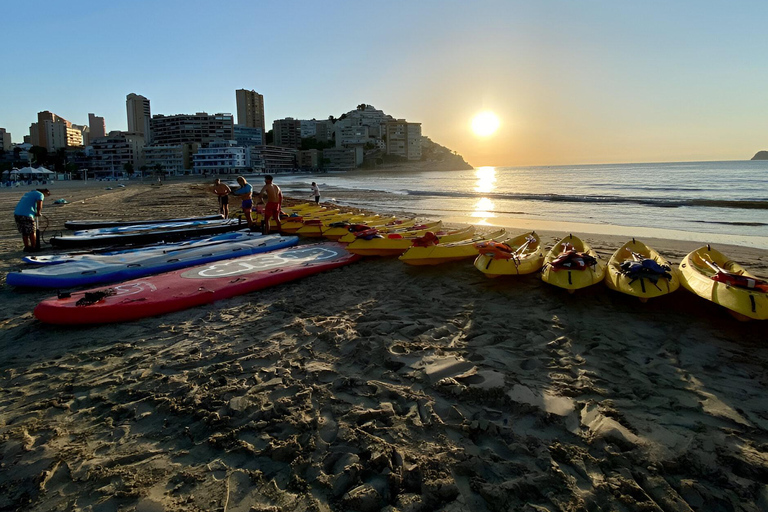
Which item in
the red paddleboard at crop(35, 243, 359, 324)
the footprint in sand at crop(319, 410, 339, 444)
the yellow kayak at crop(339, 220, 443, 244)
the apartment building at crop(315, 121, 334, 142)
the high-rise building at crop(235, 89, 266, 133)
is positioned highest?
the high-rise building at crop(235, 89, 266, 133)

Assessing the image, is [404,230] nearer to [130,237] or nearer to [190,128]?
[130,237]

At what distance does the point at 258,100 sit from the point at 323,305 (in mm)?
162007

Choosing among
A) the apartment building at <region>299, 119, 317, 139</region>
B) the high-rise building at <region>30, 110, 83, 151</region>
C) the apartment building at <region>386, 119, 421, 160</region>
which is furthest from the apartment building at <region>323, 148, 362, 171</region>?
the high-rise building at <region>30, 110, 83, 151</region>

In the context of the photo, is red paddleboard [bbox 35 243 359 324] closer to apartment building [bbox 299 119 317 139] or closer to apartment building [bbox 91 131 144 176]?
apartment building [bbox 91 131 144 176]

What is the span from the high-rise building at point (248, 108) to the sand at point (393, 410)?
149m

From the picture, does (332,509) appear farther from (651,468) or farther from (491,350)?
(491,350)

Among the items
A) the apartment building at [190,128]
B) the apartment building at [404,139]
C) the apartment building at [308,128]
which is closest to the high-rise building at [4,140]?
the apartment building at [190,128]

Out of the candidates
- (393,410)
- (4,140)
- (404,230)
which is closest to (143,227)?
(404,230)

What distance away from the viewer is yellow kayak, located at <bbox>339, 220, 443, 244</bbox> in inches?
320

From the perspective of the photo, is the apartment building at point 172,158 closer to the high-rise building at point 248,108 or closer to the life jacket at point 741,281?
the high-rise building at point 248,108

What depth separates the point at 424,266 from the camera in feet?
21.9

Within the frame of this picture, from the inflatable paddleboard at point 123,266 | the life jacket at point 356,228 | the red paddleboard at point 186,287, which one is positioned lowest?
the red paddleboard at point 186,287

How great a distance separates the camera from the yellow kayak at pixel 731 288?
3.93 meters

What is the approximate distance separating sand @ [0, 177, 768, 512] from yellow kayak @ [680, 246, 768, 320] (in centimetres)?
25
